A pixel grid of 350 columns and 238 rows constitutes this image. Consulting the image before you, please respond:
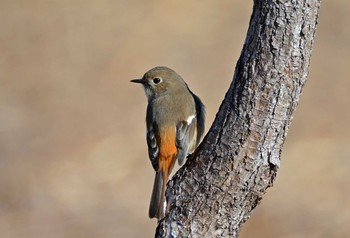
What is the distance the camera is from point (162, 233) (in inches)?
227

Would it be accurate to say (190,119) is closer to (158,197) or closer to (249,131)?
(158,197)

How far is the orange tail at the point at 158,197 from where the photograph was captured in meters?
6.19

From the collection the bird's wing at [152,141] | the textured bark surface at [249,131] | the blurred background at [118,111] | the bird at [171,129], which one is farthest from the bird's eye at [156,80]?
the blurred background at [118,111]

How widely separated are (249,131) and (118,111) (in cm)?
828

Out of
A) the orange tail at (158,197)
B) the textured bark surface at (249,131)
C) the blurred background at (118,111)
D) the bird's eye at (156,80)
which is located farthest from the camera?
the blurred background at (118,111)

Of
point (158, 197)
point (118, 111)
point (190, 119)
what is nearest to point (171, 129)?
point (190, 119)

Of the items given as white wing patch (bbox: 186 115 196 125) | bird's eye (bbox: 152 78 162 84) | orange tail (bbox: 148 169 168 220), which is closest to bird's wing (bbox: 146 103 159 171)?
orange tail (bbox: 148 169 168 220)

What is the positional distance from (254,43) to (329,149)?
25.2 ft

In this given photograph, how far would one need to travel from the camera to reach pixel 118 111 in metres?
13.5

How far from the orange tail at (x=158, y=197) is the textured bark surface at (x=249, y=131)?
40 centimetres

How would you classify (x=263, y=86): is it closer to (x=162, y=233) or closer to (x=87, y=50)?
(x=162, y=233)

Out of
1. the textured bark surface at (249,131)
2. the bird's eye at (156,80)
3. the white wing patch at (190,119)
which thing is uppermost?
the bird's eye at (156,80)

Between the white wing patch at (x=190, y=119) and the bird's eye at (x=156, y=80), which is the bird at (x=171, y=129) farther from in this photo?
the bird's eye at (x=156, y=80)

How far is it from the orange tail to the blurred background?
184 inches
